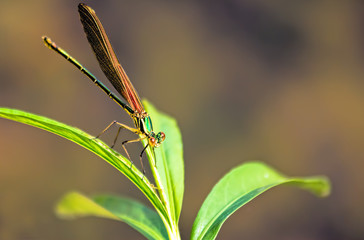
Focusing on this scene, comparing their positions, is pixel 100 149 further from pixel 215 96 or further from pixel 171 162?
pixel 215 96

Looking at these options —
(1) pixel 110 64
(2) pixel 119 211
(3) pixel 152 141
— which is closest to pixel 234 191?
(3) pixel 152 141

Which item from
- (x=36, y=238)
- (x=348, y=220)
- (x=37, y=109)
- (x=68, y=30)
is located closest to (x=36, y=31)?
(x=68, y=30)

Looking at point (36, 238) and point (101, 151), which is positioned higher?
point (101, 151)

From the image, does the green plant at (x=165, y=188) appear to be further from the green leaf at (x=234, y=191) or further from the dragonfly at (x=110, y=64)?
the dragonfly at (x=110, y=64)

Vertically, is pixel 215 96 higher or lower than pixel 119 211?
higher

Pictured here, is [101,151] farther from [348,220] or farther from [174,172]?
[348,220]

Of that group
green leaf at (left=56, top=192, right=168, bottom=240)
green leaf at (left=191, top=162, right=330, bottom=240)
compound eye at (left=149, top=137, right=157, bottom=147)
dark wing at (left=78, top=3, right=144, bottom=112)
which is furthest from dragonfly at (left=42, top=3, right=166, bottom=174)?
green leaf at (left=191, top=162, right=330, bottom=240)
